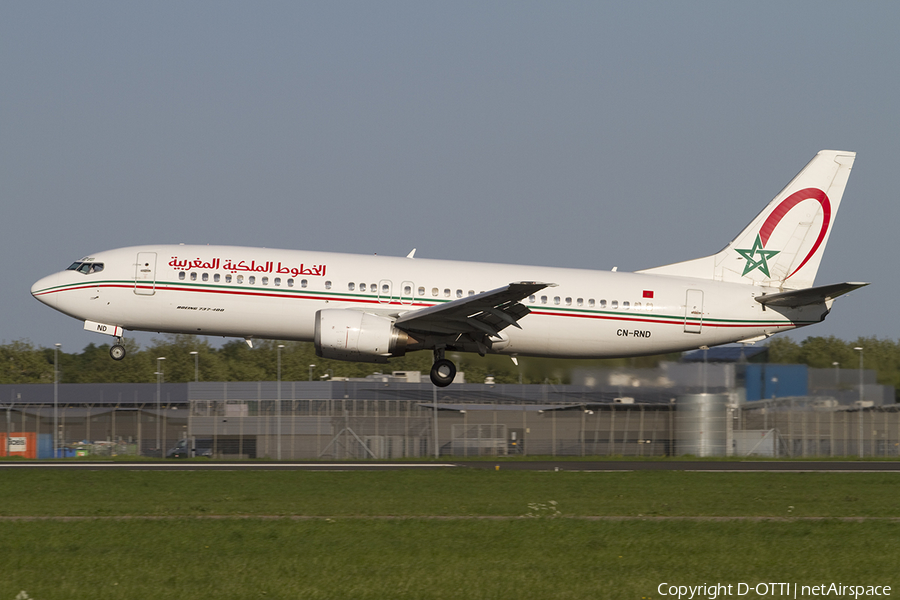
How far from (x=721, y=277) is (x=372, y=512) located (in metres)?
16.5

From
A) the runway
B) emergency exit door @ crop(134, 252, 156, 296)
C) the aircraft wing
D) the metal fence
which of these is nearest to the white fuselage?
emergency exit door @ crop(134, 252, 156, 296)

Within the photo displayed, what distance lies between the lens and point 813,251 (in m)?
34.1

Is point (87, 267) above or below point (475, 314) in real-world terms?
above

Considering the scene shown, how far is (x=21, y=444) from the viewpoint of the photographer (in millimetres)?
57781

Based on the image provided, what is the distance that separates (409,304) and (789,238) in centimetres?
1385

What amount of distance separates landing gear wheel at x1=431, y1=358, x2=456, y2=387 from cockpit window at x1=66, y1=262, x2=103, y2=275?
10793mm

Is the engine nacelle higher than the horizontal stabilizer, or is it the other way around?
the horizontal stabilizer

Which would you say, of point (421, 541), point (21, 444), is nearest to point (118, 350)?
point (421, 541)

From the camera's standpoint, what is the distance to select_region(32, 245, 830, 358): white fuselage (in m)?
29.6

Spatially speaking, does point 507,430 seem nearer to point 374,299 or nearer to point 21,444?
point 374,299

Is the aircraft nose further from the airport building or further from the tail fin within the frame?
the airport building

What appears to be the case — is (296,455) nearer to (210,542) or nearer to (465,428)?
(465,428)

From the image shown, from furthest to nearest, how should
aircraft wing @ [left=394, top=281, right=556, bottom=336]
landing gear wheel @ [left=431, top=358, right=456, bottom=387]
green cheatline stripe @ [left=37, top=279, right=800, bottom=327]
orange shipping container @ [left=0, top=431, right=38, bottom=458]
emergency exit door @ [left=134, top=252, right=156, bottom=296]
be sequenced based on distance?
1. orange shipping container @ [left=0, top=431, right=38, bottom=458]
2. landing gear wheel @ [left=431, top=358, right=456, bottom=387]
3. emergency exit door @ [left=134, top=252, right=156, bottom=296]
4. green cheatline stripe @ [left=37, top=279, right=800, bottom=327]
5. aircraft wing @ [left=394, top=281, right=556, bottom=336]

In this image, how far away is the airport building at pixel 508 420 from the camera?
139 feet
